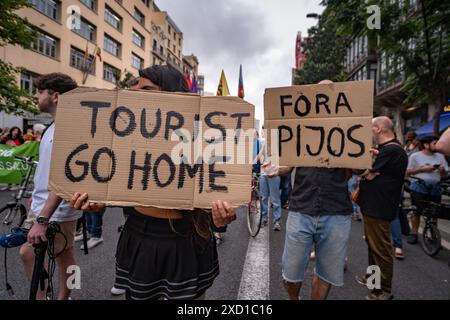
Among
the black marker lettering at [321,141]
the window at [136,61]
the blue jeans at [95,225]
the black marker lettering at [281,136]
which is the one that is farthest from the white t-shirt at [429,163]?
the window at [136,61]

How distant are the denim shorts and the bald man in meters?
0.81

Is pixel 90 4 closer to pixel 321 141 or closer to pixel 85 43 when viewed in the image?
pixel 85 43

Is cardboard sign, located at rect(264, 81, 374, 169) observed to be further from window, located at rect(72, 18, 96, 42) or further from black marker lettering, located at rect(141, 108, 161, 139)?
window, located at rect(72, 18, 96, 42)

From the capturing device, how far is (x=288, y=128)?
190 cm

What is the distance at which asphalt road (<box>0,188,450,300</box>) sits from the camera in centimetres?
284

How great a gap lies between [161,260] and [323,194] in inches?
54.7

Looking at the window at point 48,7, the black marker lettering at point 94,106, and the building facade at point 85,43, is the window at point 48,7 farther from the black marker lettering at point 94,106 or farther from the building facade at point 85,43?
the black marker lettering at point 94,106

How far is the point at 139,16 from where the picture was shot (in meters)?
35.3

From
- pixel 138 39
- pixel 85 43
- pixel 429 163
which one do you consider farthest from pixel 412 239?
pixel 138 39

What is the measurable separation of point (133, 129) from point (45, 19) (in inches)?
953

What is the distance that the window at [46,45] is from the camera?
63.0ft

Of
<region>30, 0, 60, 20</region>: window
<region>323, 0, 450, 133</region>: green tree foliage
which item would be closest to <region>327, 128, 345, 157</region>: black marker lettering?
<region>323, 0, 450, 133</region>: green tree foliage

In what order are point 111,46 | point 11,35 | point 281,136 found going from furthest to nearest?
point 111,46 < point 11,35 < point 281,136

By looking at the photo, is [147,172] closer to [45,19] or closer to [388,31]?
[388,31]
